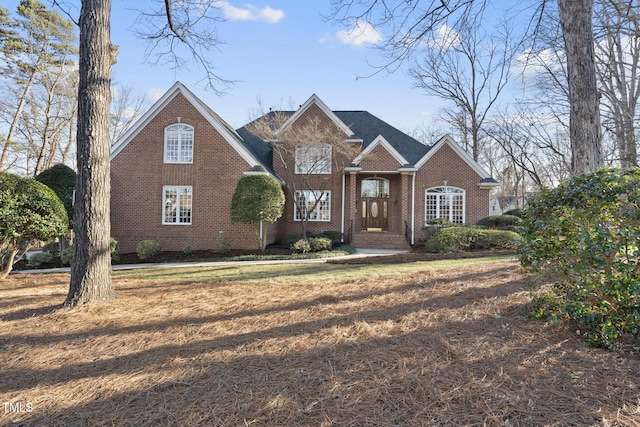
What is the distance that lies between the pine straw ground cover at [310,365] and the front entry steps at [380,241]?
1008cm

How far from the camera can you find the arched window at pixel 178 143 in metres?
14.5

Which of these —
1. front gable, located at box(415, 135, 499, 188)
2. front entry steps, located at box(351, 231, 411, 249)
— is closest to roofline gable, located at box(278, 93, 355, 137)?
front gable, located at box(415, 135, 499, 188)

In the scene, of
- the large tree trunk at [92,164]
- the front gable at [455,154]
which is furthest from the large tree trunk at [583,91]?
the front gable at [455,154]

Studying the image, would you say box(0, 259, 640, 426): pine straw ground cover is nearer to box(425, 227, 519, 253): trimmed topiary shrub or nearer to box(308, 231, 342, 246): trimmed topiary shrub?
box(425, 227, 519, 253): trimmed topiary shrub

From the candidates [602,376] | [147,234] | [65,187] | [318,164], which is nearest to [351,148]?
[318,164]

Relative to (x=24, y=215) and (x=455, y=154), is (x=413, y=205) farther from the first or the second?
(x=24, y=215)

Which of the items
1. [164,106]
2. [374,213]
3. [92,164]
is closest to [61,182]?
[164,106]

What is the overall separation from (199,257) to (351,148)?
8687 mm

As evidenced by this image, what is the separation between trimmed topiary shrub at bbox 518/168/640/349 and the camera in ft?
10.2

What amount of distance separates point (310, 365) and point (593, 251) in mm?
3055

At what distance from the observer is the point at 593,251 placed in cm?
318

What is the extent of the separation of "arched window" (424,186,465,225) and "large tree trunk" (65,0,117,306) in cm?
1474

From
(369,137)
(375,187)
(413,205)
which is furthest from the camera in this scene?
(369,137)

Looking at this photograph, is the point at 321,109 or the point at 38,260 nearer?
the point at 38,260
